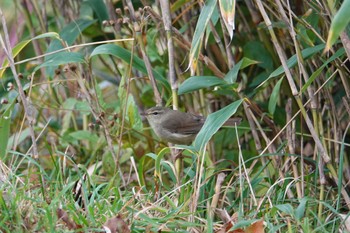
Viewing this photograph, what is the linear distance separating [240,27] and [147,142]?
0.84 metres

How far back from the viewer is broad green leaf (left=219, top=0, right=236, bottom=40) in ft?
9.08

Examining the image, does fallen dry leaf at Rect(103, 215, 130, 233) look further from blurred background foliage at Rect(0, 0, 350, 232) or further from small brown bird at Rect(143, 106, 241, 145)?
small brown bird at Rect(143, 106, 241, 145)

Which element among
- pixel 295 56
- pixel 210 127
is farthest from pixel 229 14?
pixel 295 56

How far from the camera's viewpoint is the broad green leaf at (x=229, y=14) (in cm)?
277

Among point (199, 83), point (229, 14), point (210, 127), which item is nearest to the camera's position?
point (229, 14)

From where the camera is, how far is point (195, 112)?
4438 millimetres

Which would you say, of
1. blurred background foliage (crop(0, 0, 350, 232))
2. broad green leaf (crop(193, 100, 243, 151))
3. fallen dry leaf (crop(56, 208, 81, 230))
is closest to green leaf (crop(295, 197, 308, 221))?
blurred background foliage (crop(0, 0, 350, 232))

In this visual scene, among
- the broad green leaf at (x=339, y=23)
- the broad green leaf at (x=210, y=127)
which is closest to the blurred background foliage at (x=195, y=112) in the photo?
the broad green leaf at (x=339, y=23)

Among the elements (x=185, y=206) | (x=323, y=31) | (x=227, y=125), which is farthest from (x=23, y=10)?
(x=185, y=206)

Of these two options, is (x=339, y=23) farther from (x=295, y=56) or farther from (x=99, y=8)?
(x=99, y=8)

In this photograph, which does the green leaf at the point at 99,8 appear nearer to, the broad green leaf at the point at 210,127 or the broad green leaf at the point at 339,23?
the broad green leaf at the point at 210,127

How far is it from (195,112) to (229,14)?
5.54 feet

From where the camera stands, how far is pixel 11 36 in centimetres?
517

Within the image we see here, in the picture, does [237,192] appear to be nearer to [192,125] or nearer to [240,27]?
[192,125]
